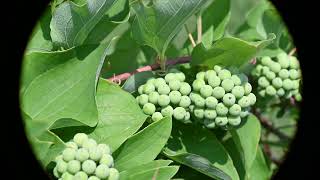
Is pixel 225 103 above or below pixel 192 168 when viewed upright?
above

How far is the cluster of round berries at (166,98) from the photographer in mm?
1590

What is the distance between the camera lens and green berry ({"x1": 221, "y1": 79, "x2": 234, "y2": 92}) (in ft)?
5.23

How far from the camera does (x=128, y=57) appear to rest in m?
2.00

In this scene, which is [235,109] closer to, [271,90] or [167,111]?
[167,111]

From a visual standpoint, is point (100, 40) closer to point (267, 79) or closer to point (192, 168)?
point (192, 168)

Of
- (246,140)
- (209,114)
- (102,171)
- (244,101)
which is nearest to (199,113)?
(209,114)

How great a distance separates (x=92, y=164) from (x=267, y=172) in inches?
30.0

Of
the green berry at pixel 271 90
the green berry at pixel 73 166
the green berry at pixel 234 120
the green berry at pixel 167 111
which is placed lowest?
the green berry at pixel 271 90

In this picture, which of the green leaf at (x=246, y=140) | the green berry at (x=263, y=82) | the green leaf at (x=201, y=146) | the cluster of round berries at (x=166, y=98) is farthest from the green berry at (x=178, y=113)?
the green berry at (x=263, y=82)

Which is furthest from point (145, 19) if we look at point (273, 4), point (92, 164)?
point (273, 4)

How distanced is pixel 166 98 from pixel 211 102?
0.12m

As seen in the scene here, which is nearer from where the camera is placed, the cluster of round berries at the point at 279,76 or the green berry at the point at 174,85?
the green berry at the point at 174,85

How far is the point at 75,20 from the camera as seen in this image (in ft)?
5.02

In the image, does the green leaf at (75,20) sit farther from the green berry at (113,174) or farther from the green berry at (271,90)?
the green berry at (271,90)
